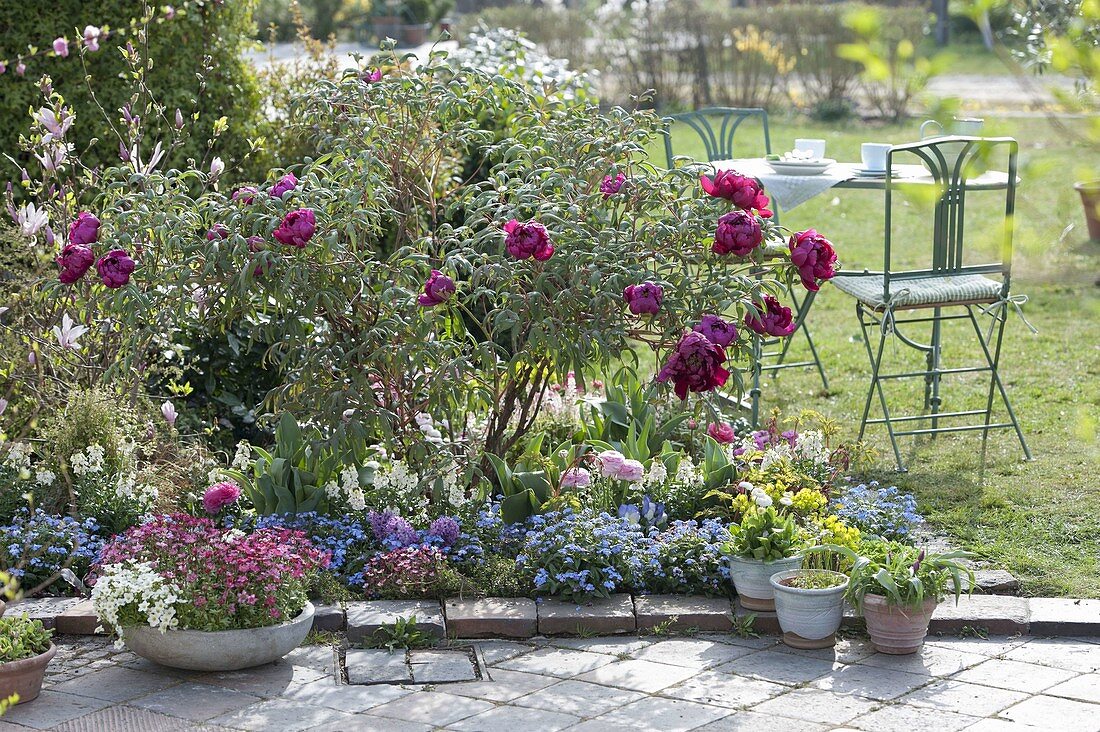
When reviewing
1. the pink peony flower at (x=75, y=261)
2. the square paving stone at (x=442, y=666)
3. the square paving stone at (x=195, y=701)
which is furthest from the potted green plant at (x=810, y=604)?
the pink peony flower at (x=75, y=261)

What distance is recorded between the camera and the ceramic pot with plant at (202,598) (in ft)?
11.4

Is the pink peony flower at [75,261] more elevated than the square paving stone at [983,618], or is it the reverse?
the pink peony flower at [75,261]

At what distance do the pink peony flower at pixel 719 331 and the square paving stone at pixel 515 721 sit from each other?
1.25 metres

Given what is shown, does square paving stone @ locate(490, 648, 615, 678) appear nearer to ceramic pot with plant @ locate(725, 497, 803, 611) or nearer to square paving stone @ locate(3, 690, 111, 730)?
ceramic pot with plant @ locate(725, 497, 803, 611)

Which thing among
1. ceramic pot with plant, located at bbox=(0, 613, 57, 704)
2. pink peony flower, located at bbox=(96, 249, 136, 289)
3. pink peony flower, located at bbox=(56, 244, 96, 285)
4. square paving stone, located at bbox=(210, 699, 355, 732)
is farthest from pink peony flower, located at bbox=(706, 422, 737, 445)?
ceramic pot with plant, located at bbox=(0, 613, 57, 704)

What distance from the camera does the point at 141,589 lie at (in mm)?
3449

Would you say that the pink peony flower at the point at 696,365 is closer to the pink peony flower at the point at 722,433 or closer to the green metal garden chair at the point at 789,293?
the pink peony flower at the point at 722,433

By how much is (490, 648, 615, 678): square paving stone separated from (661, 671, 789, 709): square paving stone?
271 millimetres

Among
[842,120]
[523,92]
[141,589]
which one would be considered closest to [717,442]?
[523,92]


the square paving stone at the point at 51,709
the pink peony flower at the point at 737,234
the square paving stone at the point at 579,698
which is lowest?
the square paving stone at the point at 579,698

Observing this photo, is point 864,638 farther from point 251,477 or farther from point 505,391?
point 251,477

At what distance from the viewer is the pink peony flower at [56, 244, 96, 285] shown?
412 cm

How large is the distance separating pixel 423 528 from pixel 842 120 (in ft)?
40.6

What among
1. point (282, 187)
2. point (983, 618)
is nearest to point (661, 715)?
point (983, 618)
